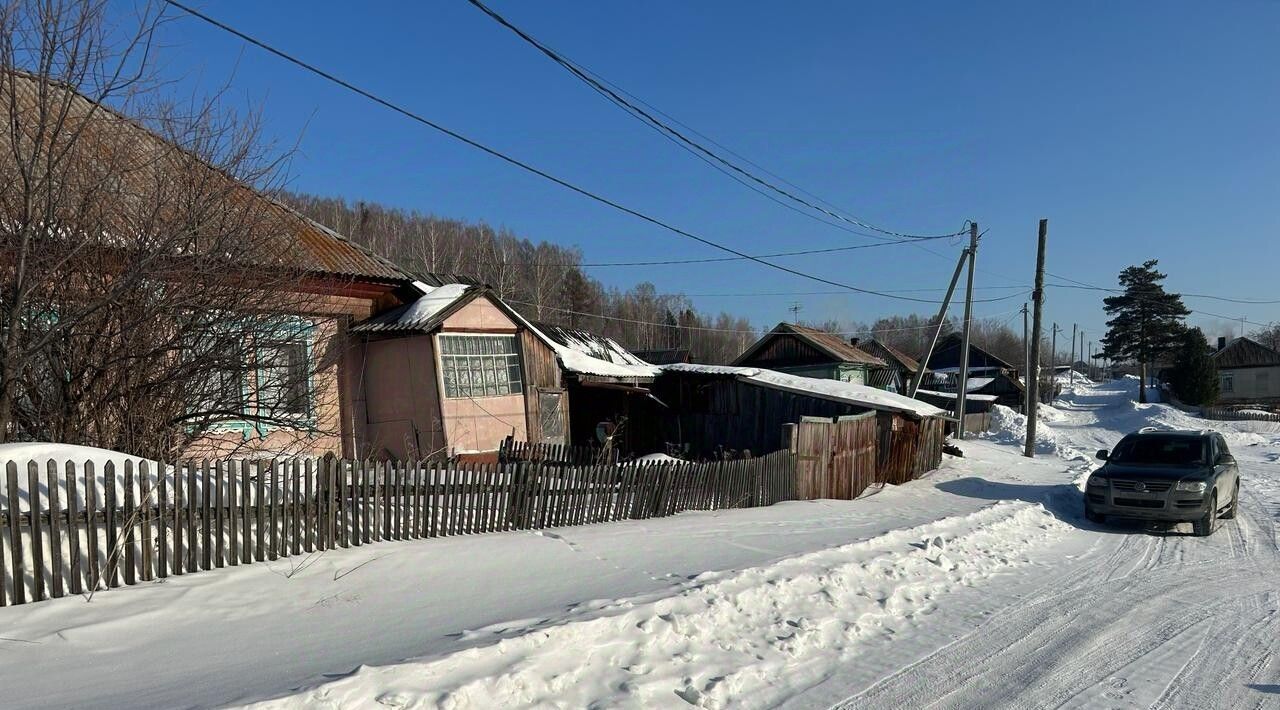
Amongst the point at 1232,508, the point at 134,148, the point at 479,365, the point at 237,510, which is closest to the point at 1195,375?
the point at 1232,508

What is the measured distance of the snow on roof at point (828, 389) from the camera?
19.4 meters

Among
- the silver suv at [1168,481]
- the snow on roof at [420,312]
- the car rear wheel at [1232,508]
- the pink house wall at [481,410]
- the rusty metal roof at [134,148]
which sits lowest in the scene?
the car rear wheel at [1232,508]

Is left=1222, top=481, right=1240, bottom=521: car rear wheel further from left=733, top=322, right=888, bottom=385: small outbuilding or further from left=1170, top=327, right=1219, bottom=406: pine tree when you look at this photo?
left=1170, top=327, right=1219, bottom=406: pine tree

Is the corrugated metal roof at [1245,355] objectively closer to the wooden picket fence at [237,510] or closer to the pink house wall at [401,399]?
the pink house wall at [401,399]

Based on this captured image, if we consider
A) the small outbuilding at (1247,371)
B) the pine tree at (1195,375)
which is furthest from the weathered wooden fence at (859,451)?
the small outbuilding at (1247,371)

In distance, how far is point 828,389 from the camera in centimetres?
2106

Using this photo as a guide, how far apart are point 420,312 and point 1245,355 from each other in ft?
244

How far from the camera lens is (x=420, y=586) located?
6.66 m

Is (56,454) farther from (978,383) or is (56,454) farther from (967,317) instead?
(978,383)

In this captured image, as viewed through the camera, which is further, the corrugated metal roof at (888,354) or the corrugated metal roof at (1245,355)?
the corrugated metal roof at (1245,355)

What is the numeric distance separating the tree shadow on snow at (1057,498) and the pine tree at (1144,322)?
189 feet

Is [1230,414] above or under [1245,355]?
under

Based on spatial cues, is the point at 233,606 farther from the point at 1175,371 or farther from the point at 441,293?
the point at 1175,371

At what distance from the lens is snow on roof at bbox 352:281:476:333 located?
Result: 49.1ft
